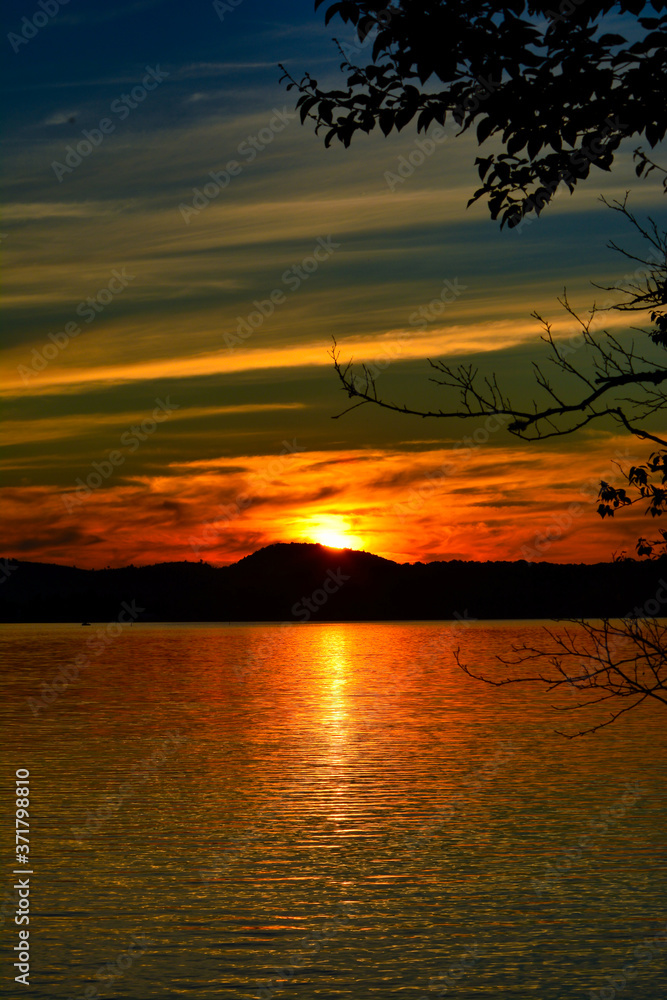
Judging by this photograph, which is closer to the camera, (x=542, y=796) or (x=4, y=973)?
(x=4, y=973)

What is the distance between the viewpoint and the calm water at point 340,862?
50.2 ft

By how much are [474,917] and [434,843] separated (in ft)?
20.8

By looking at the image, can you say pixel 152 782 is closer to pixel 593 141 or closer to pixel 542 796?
pixel 542 796

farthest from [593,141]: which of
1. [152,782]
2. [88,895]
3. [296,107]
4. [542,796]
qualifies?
[152,782]

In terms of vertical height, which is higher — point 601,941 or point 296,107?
point 296,107

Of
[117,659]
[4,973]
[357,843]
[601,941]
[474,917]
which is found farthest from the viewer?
[117,659]

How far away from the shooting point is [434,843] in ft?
80.2

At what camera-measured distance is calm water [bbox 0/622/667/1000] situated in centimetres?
1531

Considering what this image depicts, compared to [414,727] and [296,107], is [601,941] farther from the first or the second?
[414,727]

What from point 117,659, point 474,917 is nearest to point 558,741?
point 474,917

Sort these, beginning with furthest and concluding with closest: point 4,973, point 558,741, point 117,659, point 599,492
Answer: point 117,659 < point 558,741 < point 4,973 < point 599,492

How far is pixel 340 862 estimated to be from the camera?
880 inches

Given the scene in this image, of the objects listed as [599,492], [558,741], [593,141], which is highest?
[593,141]

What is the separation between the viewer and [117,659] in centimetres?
14812
